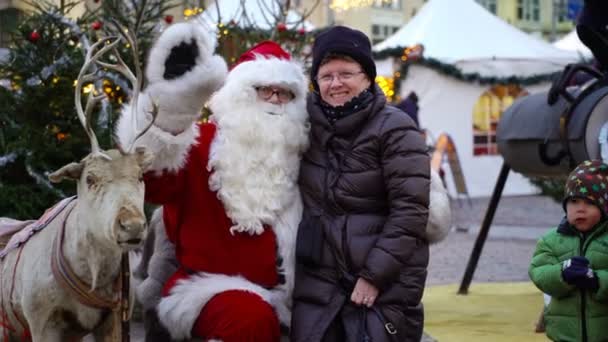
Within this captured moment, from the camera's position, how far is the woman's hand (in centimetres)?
418

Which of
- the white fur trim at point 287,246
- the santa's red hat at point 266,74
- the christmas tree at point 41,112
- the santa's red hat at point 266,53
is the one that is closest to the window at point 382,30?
the christmas tree at point 41,112

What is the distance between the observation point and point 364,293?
4.19 metres

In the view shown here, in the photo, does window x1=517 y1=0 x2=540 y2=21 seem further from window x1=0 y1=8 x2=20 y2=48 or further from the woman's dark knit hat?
the woman's dark knit hat

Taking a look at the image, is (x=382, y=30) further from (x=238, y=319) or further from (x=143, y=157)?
(x=143, y=157)

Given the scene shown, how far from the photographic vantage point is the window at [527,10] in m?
48.6

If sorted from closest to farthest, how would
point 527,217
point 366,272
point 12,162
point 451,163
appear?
point 366,272 → point 12,162 → point 527,217 → point 451,163

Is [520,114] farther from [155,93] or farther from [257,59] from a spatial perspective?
[155,93]

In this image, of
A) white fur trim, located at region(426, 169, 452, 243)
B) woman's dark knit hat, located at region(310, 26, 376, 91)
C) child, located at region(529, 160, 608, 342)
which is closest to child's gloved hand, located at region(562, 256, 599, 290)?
child, located at region(529, 160, 608, 342)

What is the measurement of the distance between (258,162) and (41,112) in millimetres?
2722

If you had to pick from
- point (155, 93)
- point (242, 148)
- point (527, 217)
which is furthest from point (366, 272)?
point (527, 217)

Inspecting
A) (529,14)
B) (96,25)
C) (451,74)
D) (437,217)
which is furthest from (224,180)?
(529,14)

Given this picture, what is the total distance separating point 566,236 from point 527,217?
12.6 metres

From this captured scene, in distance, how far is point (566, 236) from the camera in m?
4.75

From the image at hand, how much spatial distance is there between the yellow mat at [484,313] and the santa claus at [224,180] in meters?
2.86
